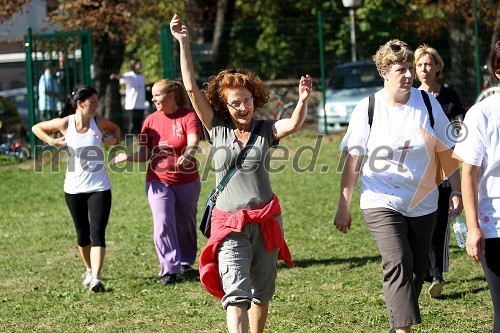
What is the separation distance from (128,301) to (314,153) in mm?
10724

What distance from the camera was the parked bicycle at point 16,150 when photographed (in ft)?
64.2

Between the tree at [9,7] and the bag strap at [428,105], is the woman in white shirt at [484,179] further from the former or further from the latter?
the tree at [9,7]

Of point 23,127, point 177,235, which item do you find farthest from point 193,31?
point 177,235

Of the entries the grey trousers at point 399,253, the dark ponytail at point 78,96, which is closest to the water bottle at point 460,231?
the grey trousers at point 399,253

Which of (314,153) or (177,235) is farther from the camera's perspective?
(314,153)

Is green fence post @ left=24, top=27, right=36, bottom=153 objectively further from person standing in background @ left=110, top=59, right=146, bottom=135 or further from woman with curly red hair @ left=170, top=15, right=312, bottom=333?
woman with curly red hair @ left=170, top=15, right=312, bottom=333

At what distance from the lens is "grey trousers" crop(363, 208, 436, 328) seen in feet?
18.7

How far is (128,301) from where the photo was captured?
8.25 m

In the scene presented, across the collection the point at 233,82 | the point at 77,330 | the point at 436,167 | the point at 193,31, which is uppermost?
the point at 193,31

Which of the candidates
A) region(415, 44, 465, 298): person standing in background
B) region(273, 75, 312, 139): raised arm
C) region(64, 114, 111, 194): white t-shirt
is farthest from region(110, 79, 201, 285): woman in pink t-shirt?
region(273, 75, 312, 139): raised arm

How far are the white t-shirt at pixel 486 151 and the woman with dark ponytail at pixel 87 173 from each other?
4.69 meters

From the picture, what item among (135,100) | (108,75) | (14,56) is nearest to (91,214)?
(135,100)

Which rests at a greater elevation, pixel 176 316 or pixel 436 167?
pixel 436 167

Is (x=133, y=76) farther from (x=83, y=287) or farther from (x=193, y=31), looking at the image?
(x=83, y=287)
